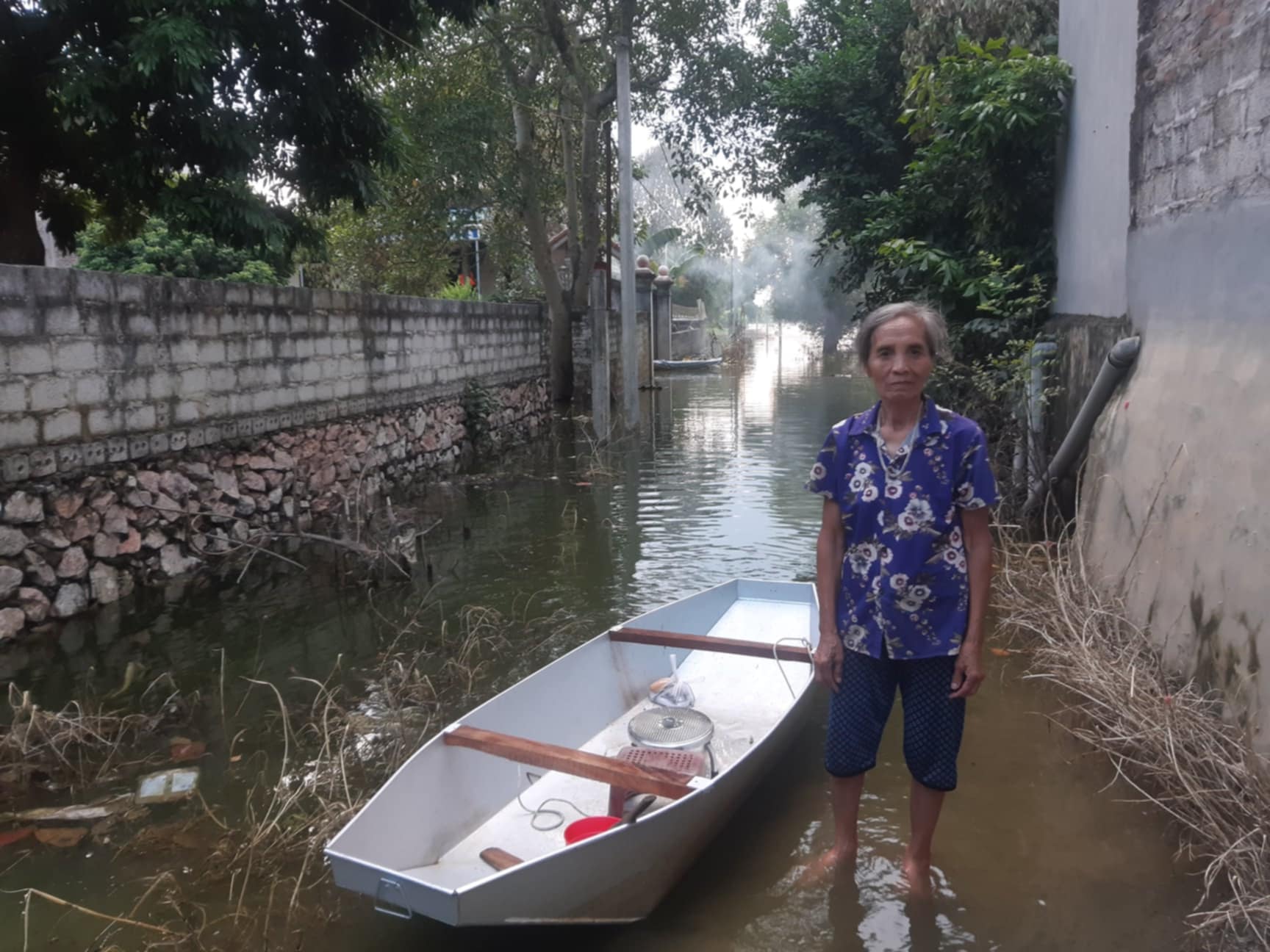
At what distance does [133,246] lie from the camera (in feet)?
36.5

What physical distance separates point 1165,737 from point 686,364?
24.0 meters

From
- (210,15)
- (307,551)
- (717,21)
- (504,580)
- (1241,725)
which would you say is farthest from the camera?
(717,21)

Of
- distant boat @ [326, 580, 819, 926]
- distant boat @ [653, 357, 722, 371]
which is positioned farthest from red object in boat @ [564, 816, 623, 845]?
distant boat @ [653, 357, 722, 371]

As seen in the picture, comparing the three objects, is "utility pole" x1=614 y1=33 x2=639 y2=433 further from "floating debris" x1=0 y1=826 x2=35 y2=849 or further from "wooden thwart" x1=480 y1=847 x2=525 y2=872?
"wooden thwart" x1=480 y1=847 x2=525 y2=872

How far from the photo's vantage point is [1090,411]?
18.4 feet

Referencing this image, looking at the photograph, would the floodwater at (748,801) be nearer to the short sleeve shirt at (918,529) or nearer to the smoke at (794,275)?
the short sleeve shirt at (918,529)

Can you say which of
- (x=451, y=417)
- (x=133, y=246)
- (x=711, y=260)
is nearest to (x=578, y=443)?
(x=451, y=417)

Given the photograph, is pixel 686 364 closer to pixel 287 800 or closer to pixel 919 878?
pixel 287 800

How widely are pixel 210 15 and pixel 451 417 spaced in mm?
5828

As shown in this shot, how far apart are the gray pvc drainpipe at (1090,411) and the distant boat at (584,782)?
2.23 metres

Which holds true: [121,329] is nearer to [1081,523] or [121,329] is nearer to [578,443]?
[1081,523]

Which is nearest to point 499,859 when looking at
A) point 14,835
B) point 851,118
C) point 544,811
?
point 544,811

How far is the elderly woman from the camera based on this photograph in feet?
8.63

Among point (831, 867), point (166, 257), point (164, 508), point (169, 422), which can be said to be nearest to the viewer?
point (831, 867)
